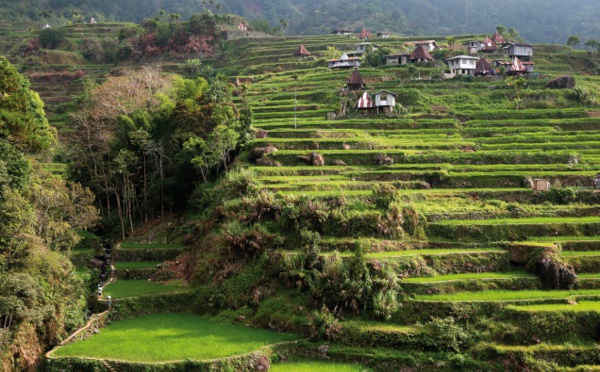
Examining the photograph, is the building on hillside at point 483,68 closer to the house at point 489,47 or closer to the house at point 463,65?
the house at point 463,65

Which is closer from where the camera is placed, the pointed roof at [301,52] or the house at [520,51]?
the house at [520,51]

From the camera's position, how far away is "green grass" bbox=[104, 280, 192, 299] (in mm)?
24531

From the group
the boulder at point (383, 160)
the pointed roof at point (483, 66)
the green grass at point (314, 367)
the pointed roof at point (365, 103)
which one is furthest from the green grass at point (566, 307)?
the pointed roof at point (483, 66)

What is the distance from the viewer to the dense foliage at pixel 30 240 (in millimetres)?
18828

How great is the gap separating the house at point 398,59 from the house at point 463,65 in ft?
18.6

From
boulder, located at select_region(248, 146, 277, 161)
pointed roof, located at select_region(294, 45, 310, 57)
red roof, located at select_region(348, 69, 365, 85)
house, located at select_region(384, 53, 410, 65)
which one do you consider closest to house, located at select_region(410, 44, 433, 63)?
house, located at select_region(384, 53, 410, 65)

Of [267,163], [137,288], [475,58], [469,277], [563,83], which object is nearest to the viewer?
[469,277]

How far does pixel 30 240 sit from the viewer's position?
2106 cm

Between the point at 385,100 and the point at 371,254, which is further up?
the point at 385,100

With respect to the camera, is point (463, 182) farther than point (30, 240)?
Yes

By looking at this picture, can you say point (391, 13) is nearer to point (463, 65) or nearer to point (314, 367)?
point (463, 65)

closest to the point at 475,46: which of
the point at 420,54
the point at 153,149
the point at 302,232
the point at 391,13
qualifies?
the point at 420,54

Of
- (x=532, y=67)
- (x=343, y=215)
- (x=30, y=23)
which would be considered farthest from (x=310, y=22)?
(x=343, y=215)

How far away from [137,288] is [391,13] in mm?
126206
